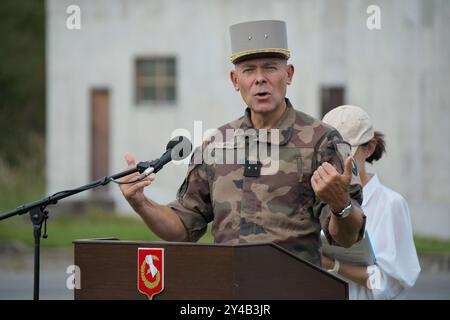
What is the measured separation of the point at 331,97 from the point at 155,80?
355 centimetres

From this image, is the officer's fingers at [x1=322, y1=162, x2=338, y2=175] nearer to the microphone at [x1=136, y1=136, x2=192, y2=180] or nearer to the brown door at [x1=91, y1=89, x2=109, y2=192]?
the microphone at [x1=136, y1=136, x2=192, y2=180]

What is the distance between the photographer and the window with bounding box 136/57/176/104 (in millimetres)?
21062

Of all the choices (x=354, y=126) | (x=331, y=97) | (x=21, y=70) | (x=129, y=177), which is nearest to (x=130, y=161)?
(x=129, y=177)

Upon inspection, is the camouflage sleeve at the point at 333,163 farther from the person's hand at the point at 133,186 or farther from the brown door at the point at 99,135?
the brown door at the point at 99,135

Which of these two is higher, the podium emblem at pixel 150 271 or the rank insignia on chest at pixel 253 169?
the rank insignia on chest at pixel 253 169

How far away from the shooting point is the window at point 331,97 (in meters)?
20.1

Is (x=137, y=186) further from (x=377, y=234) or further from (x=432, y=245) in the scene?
(x=432, y=245)

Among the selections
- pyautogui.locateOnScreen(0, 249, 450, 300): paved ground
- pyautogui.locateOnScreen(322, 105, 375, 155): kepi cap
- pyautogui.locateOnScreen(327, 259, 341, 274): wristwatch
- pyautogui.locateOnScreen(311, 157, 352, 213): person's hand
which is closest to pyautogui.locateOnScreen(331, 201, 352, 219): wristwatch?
pyautogui.locateOnScreen(311, 157, 352, 213): person's hand

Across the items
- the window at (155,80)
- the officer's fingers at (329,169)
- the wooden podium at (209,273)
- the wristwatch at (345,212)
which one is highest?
the window at (155,80)

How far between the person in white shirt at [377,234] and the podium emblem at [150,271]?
62.8 inches

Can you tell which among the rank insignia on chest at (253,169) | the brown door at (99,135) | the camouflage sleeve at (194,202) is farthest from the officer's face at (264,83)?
the brown door at (99,135)

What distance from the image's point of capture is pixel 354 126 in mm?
5602

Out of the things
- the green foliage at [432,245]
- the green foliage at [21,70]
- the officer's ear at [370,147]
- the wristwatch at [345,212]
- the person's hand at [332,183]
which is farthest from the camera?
the green foliage at [21,70]
